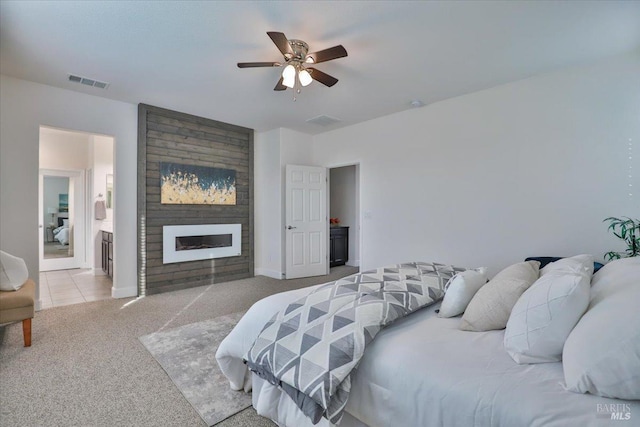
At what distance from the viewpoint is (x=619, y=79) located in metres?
2.94

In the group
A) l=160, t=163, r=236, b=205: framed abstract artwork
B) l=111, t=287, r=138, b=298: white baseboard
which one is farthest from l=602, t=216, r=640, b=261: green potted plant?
l=111, t=287, r=138, b=298: white baseboard

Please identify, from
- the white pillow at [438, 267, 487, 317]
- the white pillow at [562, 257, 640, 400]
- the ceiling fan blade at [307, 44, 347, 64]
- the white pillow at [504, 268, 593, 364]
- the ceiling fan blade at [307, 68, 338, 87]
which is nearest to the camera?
the white pillow at [562, 257, 640, 400]

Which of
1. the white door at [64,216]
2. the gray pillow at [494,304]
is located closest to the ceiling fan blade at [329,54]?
the gray pillow at [494,304]

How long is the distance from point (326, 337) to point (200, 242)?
4100 millimetres

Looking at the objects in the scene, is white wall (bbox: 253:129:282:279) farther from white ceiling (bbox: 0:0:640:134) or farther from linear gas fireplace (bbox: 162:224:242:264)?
white ceiling (bbox: 0:0:640:134)

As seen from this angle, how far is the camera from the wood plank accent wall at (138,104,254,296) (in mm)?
4344

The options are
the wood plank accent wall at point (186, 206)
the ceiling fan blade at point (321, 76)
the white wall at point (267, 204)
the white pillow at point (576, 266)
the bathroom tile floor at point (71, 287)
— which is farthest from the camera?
the white wall at point (267, 204)

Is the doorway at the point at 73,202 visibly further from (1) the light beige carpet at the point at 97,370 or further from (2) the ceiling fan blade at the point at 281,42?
(2) the ceiling fan blade at the point at 281,42

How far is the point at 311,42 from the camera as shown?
2.72m

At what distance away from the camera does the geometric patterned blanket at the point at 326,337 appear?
124cm

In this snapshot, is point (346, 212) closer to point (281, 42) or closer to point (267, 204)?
point (267, 204)

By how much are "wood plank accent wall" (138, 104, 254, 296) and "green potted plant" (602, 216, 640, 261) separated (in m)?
4.90

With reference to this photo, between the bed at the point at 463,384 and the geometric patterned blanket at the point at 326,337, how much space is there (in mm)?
101

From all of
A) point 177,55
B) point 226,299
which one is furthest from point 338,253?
point 177,55
